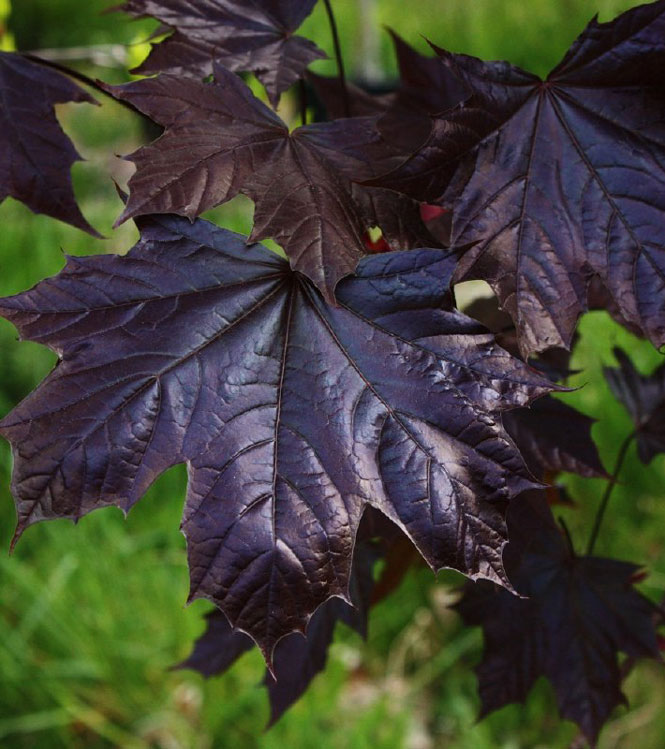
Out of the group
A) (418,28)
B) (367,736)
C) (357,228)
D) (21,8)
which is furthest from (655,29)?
(21,8)

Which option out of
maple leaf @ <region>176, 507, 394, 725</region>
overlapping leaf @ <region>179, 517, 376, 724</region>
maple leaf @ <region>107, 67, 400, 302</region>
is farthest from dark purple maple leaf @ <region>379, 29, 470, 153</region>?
overlapping leaf @ <region>179, 517, 376, 724</region>

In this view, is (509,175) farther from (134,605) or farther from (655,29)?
(134,605)

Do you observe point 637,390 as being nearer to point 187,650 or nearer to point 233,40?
point 233,40

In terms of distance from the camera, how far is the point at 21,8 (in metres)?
6.07

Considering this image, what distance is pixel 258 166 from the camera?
0.64 metres

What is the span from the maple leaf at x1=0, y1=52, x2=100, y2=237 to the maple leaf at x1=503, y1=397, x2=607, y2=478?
0.42 meters

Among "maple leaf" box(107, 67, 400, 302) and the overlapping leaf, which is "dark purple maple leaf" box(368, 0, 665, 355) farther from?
the overlapping leaf

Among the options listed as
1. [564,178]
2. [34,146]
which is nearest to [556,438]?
[564,178]

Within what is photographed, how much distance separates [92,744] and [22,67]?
183 centimetres

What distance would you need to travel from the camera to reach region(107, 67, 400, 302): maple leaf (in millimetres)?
581

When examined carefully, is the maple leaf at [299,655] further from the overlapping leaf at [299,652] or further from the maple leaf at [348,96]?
the maple leaf at [348,96]

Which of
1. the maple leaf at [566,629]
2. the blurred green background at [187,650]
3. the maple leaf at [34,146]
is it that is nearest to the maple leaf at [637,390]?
the maple leaf at [566,629]

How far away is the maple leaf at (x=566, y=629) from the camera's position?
0.95 meters

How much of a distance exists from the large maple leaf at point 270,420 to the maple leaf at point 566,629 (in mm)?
409
